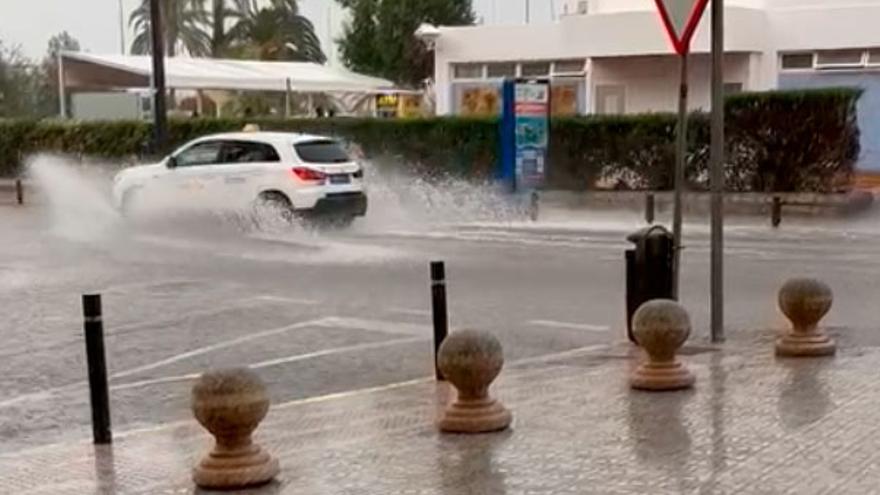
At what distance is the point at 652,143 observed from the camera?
1030 inches

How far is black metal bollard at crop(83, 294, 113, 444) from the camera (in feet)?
25.2

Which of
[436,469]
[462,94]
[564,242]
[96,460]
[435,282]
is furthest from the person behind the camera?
[462,94]

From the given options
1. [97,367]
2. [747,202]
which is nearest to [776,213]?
[747,202]

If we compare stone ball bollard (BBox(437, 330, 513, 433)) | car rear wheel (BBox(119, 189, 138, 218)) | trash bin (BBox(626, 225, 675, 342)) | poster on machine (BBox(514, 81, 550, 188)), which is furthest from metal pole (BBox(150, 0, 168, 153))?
stone ball bollard (BBox(437, 330, 513, 433))

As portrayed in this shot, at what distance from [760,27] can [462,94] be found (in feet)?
29.5

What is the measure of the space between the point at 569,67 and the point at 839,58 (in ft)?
24.1

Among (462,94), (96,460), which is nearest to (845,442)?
(96,460)

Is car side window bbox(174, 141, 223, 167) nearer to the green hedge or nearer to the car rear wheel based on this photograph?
the car rear wheel

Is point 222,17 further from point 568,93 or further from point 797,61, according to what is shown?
A: point 797,61

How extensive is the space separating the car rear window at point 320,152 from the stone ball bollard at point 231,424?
51.5ft

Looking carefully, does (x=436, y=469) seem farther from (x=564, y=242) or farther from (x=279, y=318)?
(x=564, y=242)

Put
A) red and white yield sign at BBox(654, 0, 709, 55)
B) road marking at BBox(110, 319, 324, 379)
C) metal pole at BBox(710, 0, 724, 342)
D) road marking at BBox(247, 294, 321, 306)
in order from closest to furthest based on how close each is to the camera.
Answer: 1. red and white yield sign at BBox(654, 0, 709, 55)
2. metal pole at BBox(710, 0, 724, 342)
3. road marking at BBox(110, 319, 324, 379)
4. road marking at BBox(247, 294, 321, 306)

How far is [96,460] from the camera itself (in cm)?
741

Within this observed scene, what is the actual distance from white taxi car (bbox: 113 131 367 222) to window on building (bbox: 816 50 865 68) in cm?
1521
